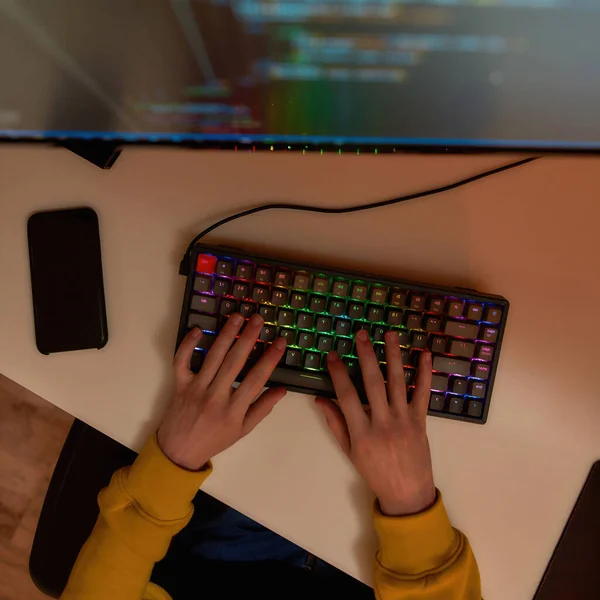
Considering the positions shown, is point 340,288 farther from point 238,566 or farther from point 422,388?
point 238,566

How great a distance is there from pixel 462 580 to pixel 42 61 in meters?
0.59

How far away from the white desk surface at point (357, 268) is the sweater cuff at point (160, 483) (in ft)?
0.10

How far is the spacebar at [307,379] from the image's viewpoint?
1.97 feet

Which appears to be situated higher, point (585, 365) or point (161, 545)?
point (585, 365)

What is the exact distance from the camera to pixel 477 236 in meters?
0.62

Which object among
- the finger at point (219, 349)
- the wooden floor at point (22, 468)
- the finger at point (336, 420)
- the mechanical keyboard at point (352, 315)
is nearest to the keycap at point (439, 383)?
the mechanical keyboard at point (352, 315)

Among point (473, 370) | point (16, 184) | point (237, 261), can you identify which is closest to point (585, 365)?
point (473, 370)

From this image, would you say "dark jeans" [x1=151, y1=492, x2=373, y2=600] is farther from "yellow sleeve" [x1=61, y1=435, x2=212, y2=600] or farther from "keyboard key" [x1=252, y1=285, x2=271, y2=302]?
"keyboard key" [x1=252, y1=285, x2=271, y2=302]

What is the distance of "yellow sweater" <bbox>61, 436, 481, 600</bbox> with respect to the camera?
1.89 ft

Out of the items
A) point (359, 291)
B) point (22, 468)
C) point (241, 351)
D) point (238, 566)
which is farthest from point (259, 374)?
point (22, 468)

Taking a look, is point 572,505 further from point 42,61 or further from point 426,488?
point 42,61

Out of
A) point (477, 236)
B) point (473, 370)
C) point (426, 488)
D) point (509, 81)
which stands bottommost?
point (426, 488)

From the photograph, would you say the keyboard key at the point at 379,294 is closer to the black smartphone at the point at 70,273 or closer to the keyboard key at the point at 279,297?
the keyboard key at the point at 279,297

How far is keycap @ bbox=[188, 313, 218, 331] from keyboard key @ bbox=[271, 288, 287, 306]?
0.07 meters
